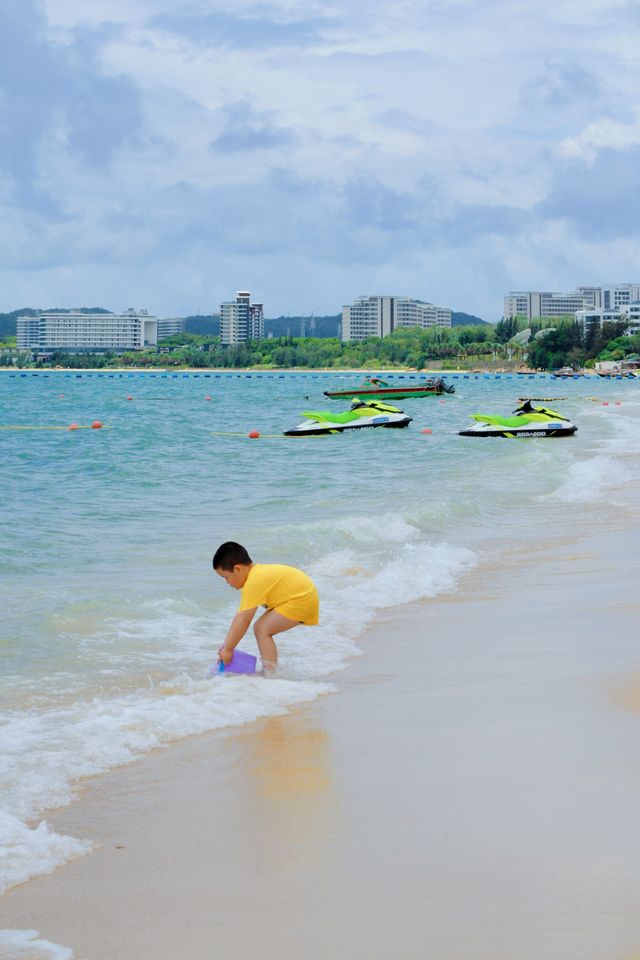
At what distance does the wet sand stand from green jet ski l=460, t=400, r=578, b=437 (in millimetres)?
28516

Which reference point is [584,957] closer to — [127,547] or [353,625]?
[353,625]

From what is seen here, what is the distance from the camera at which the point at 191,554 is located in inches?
514

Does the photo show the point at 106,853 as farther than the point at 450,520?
No

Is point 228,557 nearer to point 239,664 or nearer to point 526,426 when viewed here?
point 239,664

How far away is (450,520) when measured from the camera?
15.9m

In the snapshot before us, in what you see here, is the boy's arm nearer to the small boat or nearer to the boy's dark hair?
the boy's dark hair

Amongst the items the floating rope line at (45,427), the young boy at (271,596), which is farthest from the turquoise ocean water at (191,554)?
the floating rope line at (45,427)

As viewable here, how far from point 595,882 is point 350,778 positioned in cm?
152

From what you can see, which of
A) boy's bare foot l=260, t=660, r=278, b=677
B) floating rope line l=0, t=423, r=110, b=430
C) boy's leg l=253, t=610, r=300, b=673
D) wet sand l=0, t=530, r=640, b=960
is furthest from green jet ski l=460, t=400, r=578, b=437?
boy's bare foot l=260, t=660, r=278, b=677

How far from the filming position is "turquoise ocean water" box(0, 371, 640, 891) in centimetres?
635

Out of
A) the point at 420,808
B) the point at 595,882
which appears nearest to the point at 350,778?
the point at 420,808

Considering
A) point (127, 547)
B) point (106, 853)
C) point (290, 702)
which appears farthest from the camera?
point (127, 547)

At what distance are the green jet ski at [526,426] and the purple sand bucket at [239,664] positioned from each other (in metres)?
28.9

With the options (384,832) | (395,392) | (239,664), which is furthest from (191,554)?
(395,392)
